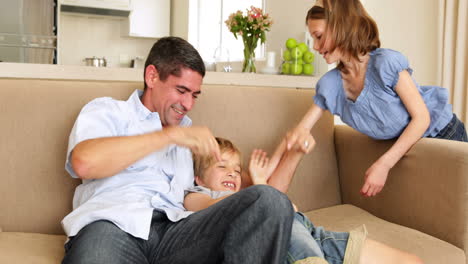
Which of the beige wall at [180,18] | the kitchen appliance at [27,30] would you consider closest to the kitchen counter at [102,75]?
the beige wall at [180,18]

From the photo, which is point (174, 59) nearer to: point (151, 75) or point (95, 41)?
point (151, 75)

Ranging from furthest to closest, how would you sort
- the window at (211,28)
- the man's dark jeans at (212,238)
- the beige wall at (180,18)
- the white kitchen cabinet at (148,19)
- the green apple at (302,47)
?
the white kitchen cabinet at (148,19) → the beige wall at (180,18) → the window at (211,28) → the green apple at (302,47) → the man's dark jeans at (212,238)

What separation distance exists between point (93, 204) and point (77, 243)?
185 mm

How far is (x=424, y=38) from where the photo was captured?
2916mm

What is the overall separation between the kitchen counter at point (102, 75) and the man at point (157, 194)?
420mm

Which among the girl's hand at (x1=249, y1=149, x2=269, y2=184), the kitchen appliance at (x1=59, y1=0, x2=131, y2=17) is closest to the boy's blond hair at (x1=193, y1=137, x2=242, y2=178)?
the girl's hand at (x1=249, y1=149, x2=269, y2=184)

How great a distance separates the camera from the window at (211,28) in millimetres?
4863

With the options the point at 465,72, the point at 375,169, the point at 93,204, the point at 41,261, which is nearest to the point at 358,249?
the point at 375,169

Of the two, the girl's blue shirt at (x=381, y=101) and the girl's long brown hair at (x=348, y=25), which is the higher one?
the girl's long brown hair at (x=348, y=25)

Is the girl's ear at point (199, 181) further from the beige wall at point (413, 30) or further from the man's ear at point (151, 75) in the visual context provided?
the beige wall at point (413, 30)

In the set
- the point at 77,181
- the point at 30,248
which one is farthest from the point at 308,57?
the point at 30,248

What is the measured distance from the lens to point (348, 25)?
74.4 inches

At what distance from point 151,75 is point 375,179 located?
0.84 meters

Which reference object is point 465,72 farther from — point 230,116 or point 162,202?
point 162,202
